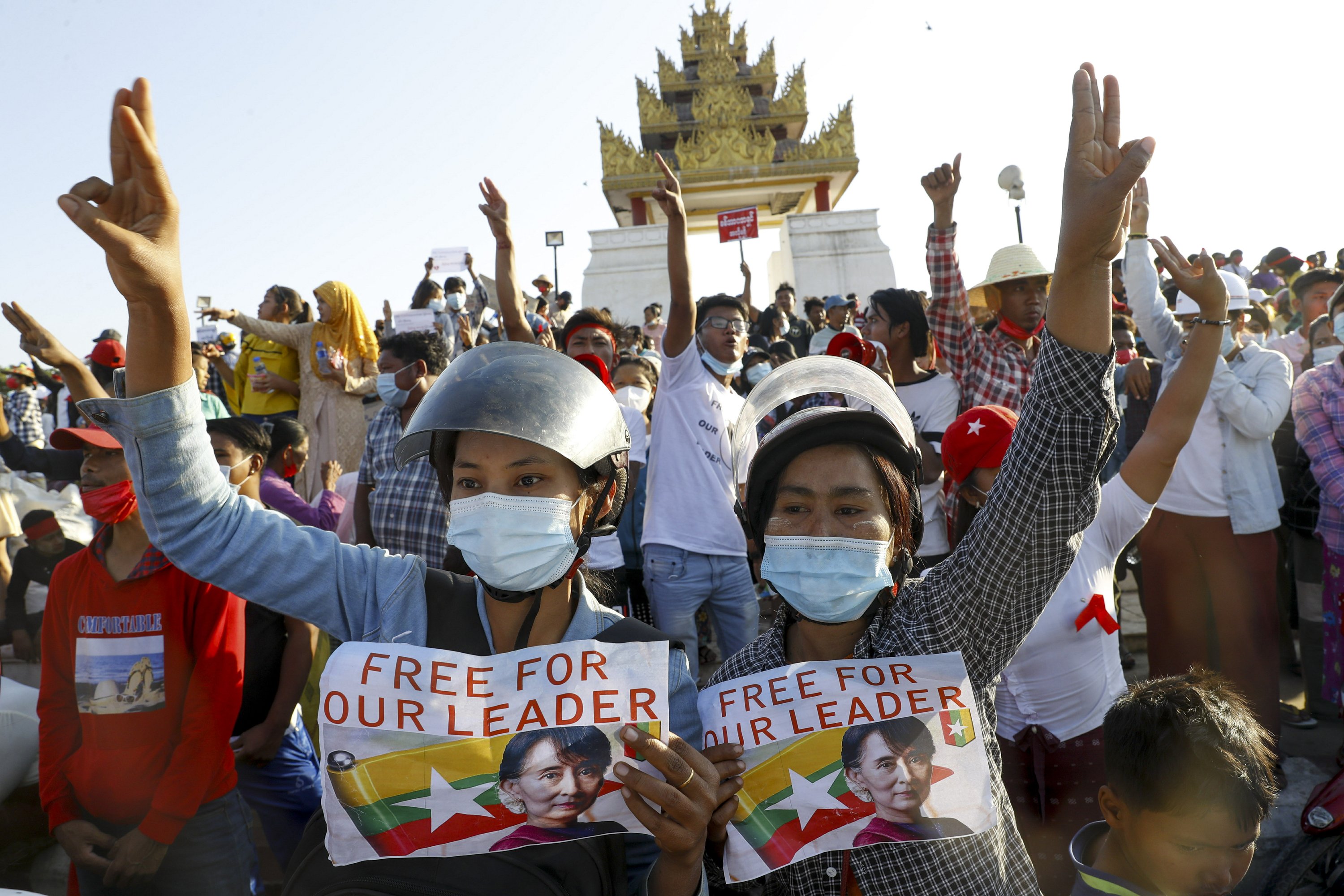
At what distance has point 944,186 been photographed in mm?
3895

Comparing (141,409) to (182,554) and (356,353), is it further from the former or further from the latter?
(356,353)

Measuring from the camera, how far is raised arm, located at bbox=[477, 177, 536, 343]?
363 centimetres

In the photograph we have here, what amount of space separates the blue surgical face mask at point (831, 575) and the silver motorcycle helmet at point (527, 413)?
1.35ft

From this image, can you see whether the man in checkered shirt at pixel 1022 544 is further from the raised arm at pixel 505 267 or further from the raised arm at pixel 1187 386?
the raised arm at pixel 505 267

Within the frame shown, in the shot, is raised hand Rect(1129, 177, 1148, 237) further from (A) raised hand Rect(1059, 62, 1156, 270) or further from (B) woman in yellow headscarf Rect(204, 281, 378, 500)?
(B) woman in yellow headscarf Rect(204, 281, 378, 500)

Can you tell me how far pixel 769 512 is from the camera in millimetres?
1877

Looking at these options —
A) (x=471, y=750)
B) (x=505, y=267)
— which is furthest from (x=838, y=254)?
(x=471, y=750)

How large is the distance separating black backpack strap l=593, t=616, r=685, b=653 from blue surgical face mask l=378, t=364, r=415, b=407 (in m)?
3.04

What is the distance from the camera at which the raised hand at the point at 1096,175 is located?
1402mm

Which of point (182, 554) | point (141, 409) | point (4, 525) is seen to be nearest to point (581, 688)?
point (182, 554)

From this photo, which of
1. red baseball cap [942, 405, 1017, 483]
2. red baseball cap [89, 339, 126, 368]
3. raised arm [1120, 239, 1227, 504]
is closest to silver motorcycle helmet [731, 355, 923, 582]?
red baseball cap [942, 405, 1017, 483]

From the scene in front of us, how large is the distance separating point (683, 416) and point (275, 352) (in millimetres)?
3903

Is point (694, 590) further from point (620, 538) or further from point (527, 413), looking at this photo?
point (527, 413)

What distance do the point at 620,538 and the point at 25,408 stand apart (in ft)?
28.3
